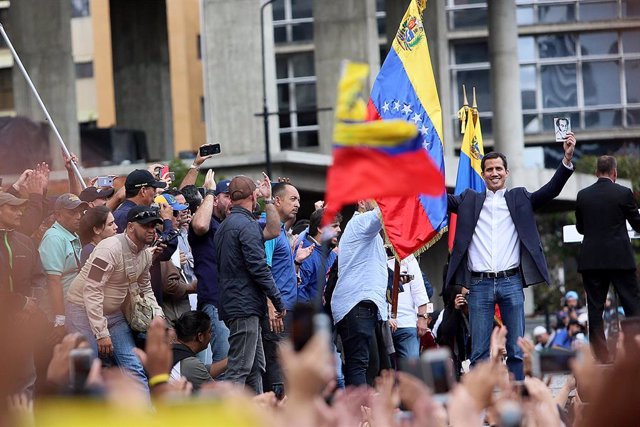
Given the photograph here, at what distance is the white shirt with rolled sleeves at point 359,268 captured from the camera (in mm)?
12930

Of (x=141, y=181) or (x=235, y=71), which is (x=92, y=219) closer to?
(x=141, y=181)

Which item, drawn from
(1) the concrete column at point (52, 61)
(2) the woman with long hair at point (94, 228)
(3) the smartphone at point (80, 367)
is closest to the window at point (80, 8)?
(1) the concrete column at point (52, 61)

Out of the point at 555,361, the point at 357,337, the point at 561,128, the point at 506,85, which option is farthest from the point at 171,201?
the point at 506,85

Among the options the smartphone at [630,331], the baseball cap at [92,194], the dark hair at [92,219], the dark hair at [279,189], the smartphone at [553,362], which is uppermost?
the baseball cap at [92,194]

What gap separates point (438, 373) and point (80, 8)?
81738mm

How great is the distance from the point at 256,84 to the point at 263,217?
1041 inches

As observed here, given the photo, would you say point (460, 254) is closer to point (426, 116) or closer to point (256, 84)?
point (426, 116)

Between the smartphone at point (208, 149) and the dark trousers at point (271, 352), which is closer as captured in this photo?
the dark trousers at point (271, 352)

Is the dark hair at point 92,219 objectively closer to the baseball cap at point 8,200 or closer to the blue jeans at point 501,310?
the baseball cap at point 8,200

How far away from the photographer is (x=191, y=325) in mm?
11906

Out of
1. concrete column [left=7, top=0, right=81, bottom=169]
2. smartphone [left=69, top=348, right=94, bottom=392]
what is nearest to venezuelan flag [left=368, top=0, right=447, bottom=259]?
smartphone [left=69, top=348, right=94, bottom=392]

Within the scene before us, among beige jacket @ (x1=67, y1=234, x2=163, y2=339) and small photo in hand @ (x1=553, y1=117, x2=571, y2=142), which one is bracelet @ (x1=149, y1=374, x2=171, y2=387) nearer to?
beige jacket @ (x1=67, y1=234, x2=163, y2=339)

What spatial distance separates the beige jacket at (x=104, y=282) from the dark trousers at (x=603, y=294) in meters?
4.33

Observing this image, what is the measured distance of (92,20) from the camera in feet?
282
